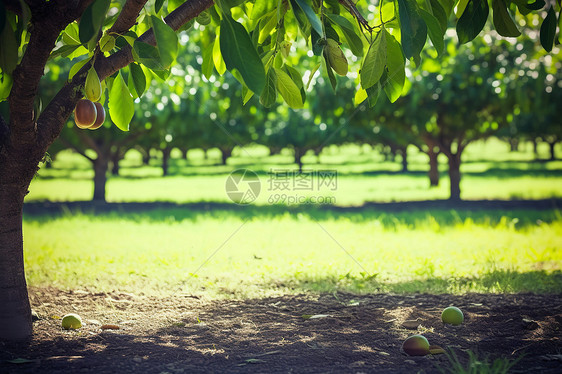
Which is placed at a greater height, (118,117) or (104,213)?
(118,117)

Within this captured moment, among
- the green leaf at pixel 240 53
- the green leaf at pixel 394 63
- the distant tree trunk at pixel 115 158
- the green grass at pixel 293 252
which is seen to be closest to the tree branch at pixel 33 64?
the green leaf at pixel 240 53

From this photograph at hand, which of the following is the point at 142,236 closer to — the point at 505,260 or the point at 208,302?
the point at 208,302

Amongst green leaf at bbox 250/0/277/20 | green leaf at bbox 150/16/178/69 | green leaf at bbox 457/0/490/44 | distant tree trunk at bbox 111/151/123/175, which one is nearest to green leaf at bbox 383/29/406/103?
green leaf at bbox 457/0/490/44

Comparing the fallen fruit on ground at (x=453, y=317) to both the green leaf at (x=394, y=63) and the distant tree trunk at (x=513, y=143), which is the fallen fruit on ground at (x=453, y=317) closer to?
the green leaf at (x=394, y=63)

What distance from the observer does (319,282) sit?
4.62 m

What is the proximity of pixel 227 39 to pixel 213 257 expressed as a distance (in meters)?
4.58

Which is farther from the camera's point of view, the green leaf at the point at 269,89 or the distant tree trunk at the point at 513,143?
the distant tree trunk at the point at 513,143

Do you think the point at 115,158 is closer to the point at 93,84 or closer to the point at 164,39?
the point at 93,84

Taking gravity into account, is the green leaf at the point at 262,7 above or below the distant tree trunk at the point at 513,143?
below

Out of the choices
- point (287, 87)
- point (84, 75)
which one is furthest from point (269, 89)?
point (84, 75)

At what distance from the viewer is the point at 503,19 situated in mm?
2295

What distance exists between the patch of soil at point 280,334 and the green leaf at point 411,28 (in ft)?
5.07

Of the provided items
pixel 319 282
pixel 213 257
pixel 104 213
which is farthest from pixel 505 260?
pixel 104 213

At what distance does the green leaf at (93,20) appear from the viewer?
1565 millimetres
